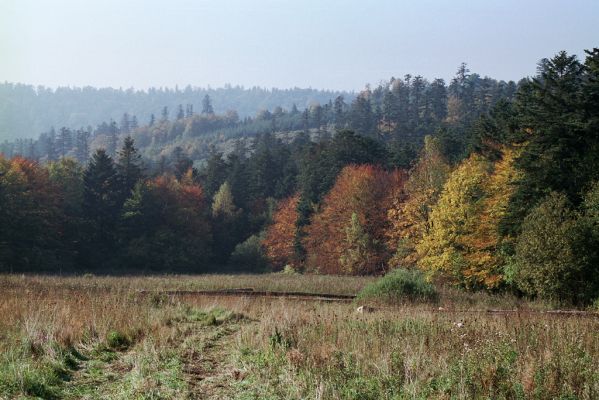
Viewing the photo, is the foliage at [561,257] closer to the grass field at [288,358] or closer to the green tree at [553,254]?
the green tree at [553,254]

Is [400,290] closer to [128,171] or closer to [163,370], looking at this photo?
[163,370]

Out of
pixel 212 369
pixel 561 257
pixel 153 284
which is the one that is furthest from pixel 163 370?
pixel 153 284

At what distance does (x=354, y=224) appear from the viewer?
59156mm

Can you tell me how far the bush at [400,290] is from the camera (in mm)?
20812

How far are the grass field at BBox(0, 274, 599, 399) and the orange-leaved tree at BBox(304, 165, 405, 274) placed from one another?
48.0 metres

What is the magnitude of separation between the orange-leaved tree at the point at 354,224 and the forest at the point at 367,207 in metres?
0.17

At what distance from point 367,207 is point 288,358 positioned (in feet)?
178

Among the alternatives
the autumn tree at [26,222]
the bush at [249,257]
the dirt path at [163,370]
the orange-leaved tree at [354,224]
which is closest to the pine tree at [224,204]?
the bush at [249,257]

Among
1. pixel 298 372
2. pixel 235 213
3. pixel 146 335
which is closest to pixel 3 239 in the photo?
pixel 235 213

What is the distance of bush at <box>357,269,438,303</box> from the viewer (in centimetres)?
2081

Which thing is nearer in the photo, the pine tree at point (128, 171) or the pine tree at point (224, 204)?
the pine tree at point (128, 171)

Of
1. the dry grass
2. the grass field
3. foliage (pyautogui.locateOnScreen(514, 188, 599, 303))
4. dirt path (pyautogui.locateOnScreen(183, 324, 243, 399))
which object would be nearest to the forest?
foliage (pyautogui.locateOnScreen(514, 188, 599, 303))

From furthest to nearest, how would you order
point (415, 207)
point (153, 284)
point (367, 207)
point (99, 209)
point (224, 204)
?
point (224, 204) < point (99, 209) < point (367, 207) < point (415, 207) < point (153, 284)

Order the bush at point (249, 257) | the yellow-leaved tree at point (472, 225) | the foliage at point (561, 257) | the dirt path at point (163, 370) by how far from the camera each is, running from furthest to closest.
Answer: the bush at point (249, 257) → the yellow-leaved tree at point (472, 225) → the foliage at point (561, 257) → the dirt path at point (163, 370)
